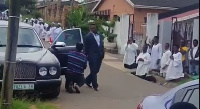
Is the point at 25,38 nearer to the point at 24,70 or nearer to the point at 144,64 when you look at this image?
the point at 24,70

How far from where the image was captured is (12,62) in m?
8.05

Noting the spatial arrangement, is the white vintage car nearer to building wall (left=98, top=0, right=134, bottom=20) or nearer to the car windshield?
the car windshield

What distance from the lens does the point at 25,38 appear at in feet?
36.4

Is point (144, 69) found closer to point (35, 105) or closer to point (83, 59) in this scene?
point (83, 59)

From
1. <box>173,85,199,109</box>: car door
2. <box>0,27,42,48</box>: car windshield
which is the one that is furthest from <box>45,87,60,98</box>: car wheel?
<box>173,85,199,109</box>: car door

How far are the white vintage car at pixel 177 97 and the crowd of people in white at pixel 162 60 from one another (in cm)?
827

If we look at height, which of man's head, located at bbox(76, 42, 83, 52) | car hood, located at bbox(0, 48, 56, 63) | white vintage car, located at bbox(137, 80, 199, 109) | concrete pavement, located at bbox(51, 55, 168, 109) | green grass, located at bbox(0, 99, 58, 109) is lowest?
concrete pavement, located at bbox(51, 55, 168, 109)

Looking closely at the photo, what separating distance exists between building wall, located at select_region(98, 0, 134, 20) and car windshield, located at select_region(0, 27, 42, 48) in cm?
2246

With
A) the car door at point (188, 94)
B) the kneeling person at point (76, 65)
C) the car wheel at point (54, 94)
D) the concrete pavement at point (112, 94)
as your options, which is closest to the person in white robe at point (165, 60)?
the concrete pavement at point (112, 94)

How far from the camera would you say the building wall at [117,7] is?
34456 millimetres

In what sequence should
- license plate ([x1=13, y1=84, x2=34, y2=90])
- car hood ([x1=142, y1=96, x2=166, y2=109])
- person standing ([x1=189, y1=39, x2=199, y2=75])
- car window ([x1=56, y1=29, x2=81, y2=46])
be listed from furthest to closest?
person standing ([x1=189, y1=39, x2=199, y2=75]) < car window ([x1=56, y1=29, x2=81, y2=46]) < license plate ([x1=13, y1=84, x2=34, y2=90]) < car hood ([x1=142, y1=96, x2=166, y2=109])

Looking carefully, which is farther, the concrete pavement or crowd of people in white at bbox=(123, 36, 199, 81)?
crowd of people in white at bbox=(123, 36, 199, 81)

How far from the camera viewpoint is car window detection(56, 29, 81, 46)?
533 inches

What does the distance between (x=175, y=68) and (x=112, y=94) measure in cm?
391
